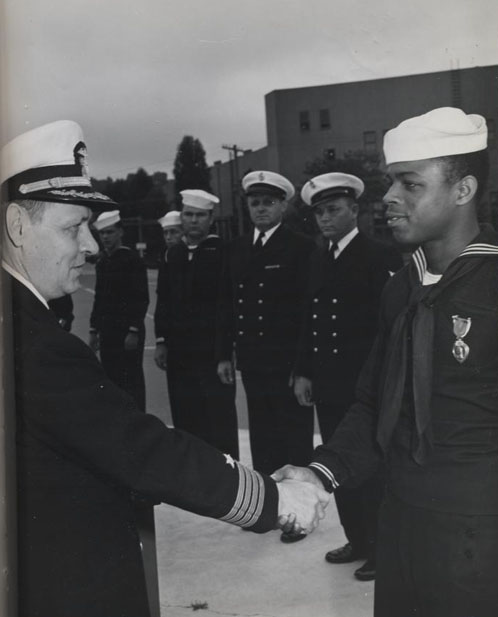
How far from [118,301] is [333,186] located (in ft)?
7.09

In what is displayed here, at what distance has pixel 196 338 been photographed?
16.3ft

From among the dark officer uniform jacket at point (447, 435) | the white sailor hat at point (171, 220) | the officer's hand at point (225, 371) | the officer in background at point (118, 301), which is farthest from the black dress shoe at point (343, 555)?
the white sailor hat at point (171, 220)

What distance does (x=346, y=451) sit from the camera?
2.34 metres

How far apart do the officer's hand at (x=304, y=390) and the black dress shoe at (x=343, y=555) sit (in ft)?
2.60

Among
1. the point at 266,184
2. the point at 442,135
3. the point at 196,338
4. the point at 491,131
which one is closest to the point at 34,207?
the point at 442,135

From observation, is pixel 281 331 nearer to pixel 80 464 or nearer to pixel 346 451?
pixel 346 451

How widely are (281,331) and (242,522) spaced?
2450mm

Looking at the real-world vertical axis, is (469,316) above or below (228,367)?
above

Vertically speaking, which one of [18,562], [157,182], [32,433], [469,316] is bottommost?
[18,562]

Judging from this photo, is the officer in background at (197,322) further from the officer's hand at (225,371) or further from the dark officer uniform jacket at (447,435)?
the dark officer uniform jacket at (447,435)

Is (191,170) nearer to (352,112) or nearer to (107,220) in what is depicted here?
(107,220)

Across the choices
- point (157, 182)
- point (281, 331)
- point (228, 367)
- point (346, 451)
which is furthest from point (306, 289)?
point (346, 451)

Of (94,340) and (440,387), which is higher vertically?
(440,387)

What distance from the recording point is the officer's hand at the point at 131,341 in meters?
5.47
